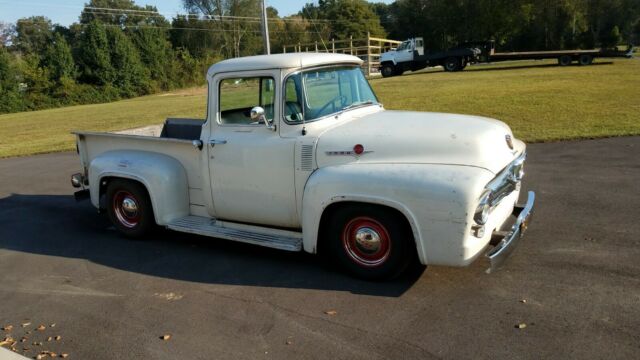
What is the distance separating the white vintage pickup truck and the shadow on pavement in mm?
194

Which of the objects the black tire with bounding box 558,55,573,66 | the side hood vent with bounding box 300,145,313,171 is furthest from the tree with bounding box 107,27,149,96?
the side hood vent with bounding box 300,145,313,171

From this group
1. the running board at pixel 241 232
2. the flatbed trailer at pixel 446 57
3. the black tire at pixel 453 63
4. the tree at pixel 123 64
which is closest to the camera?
the running board at pixel 241 232

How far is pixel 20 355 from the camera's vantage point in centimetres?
357

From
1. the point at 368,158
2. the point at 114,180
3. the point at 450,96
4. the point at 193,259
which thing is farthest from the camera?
the point at 450,96

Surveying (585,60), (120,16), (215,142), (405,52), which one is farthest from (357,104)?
(120,16)

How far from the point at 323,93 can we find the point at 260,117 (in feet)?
2.21

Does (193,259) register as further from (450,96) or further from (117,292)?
(450,96)

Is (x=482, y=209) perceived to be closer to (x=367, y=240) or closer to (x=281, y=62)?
(x=367, y=240)

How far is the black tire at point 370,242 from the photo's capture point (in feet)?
13.7

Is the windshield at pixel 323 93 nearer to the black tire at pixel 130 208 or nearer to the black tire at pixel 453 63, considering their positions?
the black tire at pixel 130 208

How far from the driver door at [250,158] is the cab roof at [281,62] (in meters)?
0.08

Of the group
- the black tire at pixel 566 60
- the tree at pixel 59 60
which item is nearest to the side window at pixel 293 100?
the black tire at pixel 566 60

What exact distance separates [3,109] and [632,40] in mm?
68675

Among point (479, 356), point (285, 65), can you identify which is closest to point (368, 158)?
point (285, 65)
